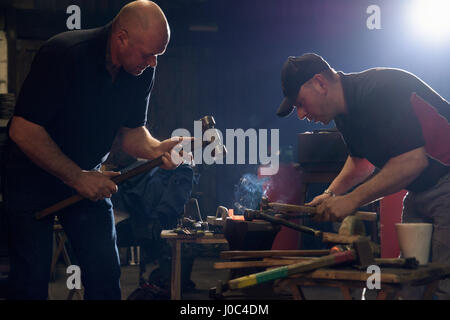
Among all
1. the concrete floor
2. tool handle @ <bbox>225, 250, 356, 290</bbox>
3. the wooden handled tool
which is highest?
the wooden handled tool

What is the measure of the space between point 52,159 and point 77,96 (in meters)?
0.34

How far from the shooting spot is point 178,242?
196 inches

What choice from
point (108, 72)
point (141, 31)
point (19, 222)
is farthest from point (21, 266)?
point (141, 31)

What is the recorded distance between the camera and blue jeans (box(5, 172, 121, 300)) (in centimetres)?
257

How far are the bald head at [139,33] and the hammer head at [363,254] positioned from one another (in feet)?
4.19

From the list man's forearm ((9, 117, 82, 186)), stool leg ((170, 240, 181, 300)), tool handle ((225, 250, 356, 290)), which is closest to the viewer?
tool handle ((225, 250, 356, 290))

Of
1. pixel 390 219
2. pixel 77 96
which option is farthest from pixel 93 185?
pixel 390 219

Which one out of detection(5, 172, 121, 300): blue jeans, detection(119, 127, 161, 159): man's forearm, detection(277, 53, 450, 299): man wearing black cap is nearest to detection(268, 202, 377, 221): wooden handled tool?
detection(277, 53, 450, 299): man wearing black cap

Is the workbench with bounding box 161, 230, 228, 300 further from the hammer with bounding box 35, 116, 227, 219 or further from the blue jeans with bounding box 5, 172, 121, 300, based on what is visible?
the blue jeans with bounding box 5, 172, 121, 300

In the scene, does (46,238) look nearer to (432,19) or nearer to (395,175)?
(395,175)

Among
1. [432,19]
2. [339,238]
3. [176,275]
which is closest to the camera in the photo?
[339,238]

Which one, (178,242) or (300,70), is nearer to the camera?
(300,70)
